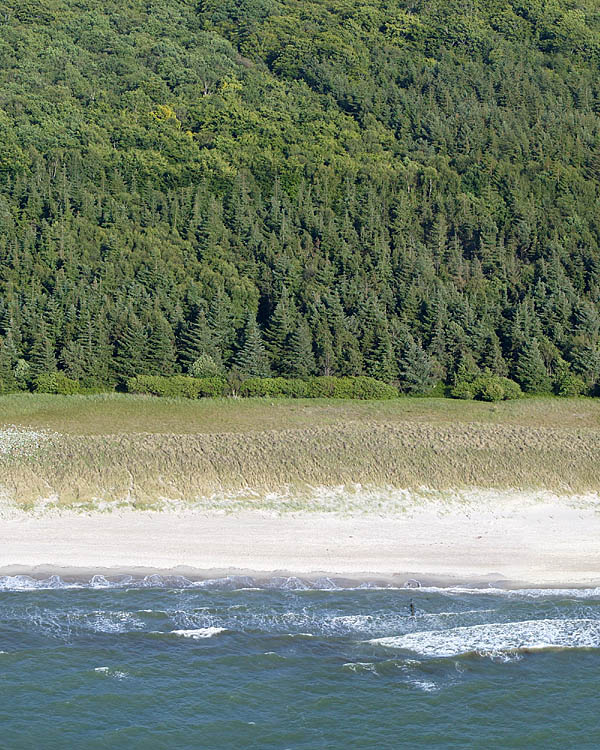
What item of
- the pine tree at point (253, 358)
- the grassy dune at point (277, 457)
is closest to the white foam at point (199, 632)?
the grassy dune at point (277, 457)

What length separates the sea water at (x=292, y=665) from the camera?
746 inches

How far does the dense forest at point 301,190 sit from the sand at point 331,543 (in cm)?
2720

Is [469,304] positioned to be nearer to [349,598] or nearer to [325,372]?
[325,372]

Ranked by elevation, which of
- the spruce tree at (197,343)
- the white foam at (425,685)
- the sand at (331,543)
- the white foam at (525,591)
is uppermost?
the spruce tree at (197,343)

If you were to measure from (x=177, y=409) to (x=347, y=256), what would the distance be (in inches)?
1044

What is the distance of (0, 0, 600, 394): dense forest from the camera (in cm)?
5925

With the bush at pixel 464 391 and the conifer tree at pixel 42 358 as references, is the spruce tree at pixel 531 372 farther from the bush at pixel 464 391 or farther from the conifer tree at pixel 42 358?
the conifer tree at pixel 42 358

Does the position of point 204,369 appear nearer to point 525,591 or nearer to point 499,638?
point 525,591

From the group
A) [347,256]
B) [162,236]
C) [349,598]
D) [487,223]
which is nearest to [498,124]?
[487,223]

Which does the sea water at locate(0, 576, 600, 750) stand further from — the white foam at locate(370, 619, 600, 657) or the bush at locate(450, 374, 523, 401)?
the bush at locate(450, 374, 523, 401)

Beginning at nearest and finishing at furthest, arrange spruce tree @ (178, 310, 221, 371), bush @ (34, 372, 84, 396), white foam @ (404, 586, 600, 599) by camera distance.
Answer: white foam @ (404, 586, 600, 599) < bush @ (34, 372, 84, 396) < spruce tree @ (178, 310, 221, 371)

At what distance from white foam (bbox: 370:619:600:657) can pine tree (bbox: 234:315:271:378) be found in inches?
1417

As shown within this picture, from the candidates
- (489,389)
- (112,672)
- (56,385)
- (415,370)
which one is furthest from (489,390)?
(112,672)

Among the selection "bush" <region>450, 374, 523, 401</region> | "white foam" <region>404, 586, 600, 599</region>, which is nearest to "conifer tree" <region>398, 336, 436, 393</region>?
"bush" <region>450, 374, 523, 401</region>
